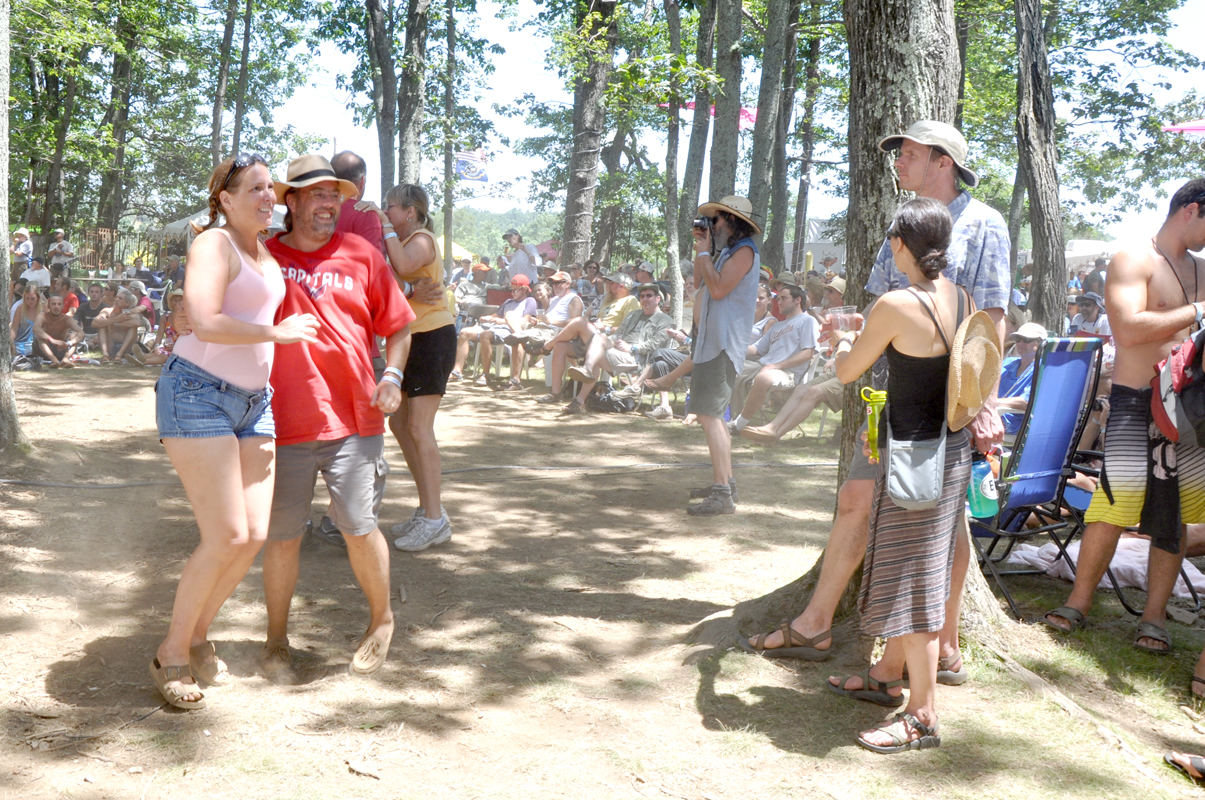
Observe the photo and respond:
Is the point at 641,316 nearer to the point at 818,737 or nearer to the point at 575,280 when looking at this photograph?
the point at 575,280

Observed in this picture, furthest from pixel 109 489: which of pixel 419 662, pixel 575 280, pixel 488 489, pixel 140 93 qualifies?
pixel 140 93

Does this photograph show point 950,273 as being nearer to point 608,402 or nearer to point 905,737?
point 905,737

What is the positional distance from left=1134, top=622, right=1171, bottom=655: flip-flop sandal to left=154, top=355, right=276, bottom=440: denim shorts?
3.76 meters

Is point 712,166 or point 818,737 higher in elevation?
point 712,166

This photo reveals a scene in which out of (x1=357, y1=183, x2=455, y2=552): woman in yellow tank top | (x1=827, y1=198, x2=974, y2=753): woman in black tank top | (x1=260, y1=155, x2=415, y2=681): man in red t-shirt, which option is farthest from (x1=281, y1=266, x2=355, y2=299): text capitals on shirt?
(x1=827, y1=198, x2=974, y2=753): woman in black tank top

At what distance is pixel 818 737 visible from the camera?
3.21 metres

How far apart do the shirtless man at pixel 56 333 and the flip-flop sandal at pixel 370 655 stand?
1129 centimetres

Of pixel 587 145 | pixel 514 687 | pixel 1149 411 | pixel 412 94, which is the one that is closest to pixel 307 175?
pixel 514 687

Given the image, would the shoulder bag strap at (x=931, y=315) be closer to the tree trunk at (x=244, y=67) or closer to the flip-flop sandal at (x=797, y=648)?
the flip-flop sandal at (x=797, y=648)

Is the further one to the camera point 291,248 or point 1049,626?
point 1049,626

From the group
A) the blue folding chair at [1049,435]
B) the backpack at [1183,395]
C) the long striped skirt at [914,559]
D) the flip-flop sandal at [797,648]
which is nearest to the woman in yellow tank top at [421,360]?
the flip-flop sandal at [797,648]

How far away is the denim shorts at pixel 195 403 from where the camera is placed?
120 inches

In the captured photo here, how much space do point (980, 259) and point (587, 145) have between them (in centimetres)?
1193

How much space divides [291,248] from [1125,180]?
3967 centimetres
